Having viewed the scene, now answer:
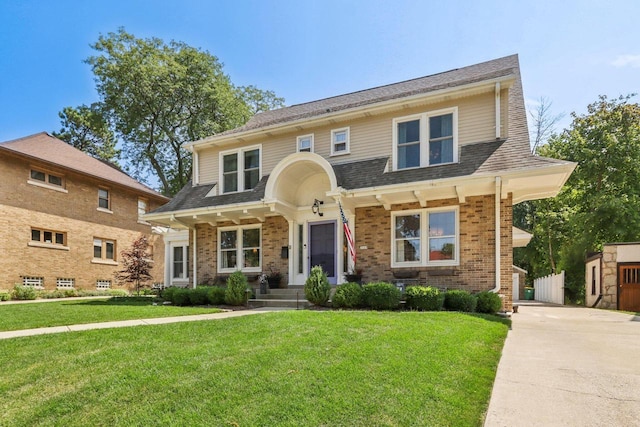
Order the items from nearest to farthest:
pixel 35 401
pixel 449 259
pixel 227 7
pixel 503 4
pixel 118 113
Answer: pixel 35 401 < pixel 503 4 < pixel 449 259 < pixel 227 7 < pixel 118 113

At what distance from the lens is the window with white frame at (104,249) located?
2067 cm

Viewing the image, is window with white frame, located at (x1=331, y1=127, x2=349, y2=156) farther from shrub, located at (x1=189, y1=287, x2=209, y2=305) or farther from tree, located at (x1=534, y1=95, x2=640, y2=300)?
tree, located at (x1=534, y1=95, x2=640, y2=300)

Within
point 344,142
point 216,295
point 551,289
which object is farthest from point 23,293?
point 551,289

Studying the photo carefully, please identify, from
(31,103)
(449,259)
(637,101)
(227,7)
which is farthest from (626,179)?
(31,103)

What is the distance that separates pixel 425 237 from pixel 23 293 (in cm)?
1541

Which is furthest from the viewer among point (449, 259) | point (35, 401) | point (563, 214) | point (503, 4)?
point (563, 214)

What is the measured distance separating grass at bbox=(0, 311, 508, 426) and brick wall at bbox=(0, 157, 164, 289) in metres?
14.3

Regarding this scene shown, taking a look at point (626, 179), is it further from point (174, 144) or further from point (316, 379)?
point (174, 144)

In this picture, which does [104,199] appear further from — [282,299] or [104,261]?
[282,299]

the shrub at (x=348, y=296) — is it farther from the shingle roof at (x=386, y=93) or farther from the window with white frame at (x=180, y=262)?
the window with white frame at (x=180, y=262)

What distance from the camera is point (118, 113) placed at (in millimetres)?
27328

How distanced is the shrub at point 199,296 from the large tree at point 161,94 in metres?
18.6

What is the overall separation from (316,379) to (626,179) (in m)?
23.7

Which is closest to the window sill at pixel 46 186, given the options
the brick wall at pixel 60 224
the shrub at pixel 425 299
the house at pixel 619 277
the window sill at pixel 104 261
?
the brick wall at pixel 60 224
